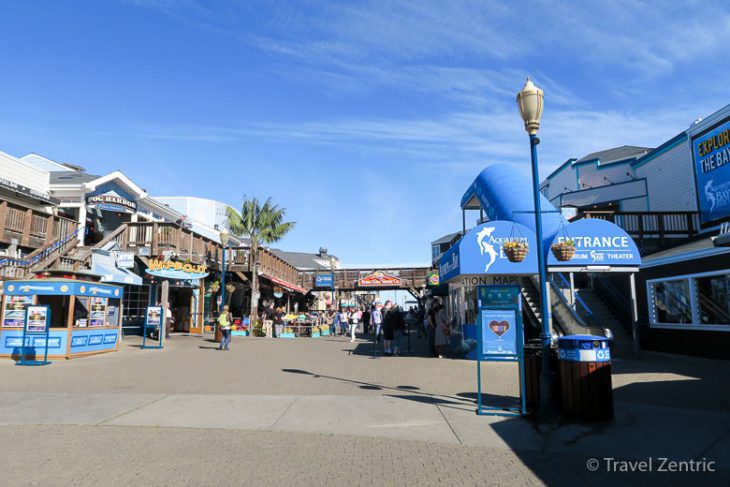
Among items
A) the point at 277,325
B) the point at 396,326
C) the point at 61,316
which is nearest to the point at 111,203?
the point at 61,316

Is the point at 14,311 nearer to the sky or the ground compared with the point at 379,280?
nearer to the ground

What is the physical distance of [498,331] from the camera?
24.8ft

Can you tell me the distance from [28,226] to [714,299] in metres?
22.0

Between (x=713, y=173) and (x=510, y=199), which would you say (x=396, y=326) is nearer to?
(x=510, y=199)

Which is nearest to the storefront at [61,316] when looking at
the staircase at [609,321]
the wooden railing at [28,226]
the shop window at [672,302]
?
the wooden railing at [28,226]

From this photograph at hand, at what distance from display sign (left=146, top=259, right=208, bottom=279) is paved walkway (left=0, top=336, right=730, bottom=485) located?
9587mm

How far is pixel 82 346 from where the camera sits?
1429 cm

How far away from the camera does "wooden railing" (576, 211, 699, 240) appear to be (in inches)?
747

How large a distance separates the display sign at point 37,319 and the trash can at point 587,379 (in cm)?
1267

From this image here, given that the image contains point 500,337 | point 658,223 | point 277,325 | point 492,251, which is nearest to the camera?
point 500,337

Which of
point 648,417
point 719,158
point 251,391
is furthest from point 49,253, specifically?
point 719,158

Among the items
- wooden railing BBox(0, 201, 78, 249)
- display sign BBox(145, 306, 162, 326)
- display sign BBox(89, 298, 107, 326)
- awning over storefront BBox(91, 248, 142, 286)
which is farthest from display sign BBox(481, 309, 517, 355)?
wooden railing BBox(0, 201, 78, 249)

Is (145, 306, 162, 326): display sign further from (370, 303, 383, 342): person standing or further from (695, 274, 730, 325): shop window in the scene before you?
(695, 274, 730, 325): shop window

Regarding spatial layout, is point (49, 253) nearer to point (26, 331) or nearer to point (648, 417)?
point (26, 331)
